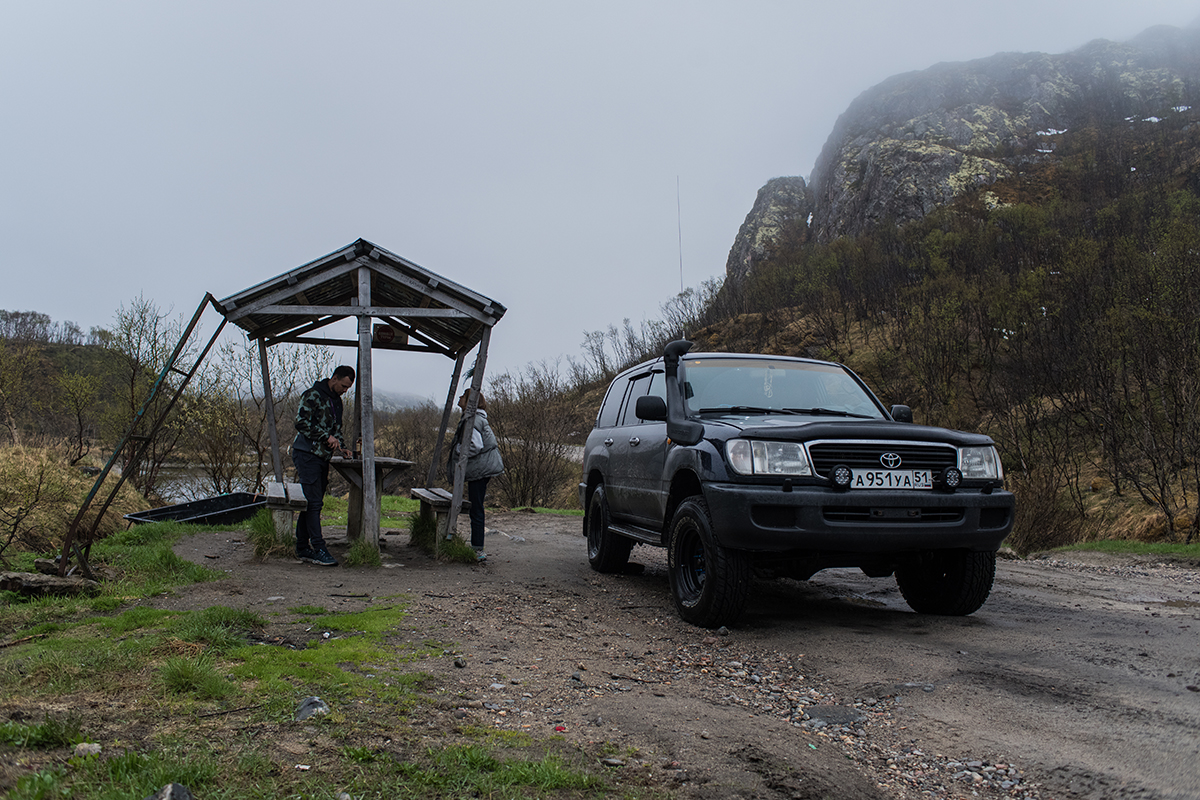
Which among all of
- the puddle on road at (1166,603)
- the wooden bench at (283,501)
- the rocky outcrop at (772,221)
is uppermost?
the rocky outcrop at (772,221)

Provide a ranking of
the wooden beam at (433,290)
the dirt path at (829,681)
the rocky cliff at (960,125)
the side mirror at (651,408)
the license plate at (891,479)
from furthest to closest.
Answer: the rocky cliff at (960,125), the wooden beam at (433,290), the side mirror at (651,408), the license plate at (891,479), the dirt path at (829,681)

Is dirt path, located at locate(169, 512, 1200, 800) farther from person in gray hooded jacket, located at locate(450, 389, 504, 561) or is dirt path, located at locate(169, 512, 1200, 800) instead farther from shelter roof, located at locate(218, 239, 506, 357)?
shelter roof, located at locate(218, 239, 506, 357)

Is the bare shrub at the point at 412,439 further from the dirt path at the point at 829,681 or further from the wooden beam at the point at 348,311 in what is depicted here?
the dirt path at the point at 829,681

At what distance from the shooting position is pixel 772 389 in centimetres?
624

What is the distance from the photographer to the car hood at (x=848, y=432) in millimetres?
4793

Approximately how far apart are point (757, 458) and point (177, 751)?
3.47 meters

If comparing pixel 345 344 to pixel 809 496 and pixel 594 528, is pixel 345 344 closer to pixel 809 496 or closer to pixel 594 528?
pixel 594 528

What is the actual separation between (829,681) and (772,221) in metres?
106

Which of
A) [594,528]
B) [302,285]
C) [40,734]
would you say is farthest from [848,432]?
[302,285]

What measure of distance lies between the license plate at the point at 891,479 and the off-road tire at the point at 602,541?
3273 millimetres

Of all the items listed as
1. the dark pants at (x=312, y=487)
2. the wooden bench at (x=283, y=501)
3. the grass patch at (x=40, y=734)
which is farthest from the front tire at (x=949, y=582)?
the wooden bench at (x=283, y=501)

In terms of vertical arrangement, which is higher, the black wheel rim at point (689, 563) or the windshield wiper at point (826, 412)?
the windshield wiper at point (826, 412)

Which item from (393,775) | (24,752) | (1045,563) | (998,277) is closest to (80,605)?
(24,752)

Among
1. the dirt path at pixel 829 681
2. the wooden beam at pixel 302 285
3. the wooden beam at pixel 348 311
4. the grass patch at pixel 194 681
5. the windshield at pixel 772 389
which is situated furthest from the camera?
the wooden beam at pixel 302 285
